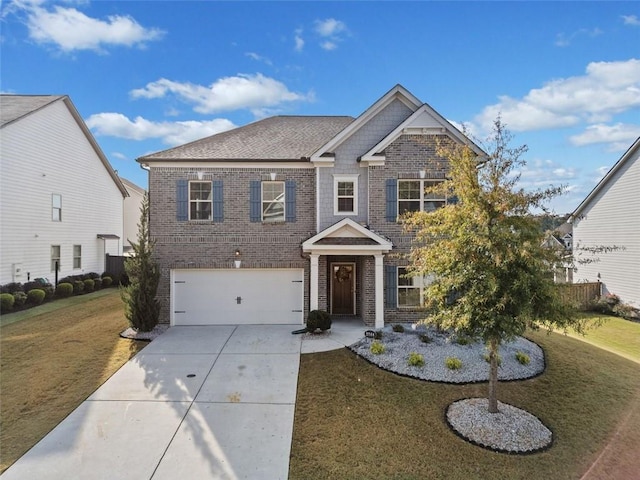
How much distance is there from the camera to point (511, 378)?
8766 mm

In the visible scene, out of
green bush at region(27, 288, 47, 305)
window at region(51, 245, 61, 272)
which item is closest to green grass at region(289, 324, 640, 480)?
green bush at region(27, 288, 47, 305)

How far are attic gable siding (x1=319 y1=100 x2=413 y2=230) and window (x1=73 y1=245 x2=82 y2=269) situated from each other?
1669 cm

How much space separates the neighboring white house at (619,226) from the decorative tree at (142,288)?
17.2 meters

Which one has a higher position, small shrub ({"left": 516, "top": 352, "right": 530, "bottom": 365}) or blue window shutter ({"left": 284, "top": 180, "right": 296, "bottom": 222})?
blue window shutter ({"left": 284, "top": 180, "right": 296, "bottom": 222})

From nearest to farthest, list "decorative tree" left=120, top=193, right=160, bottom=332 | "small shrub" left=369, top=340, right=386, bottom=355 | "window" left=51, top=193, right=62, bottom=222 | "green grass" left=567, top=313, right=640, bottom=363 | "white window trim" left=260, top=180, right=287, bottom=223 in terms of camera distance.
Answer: "small shrub" left=369, top=340, right=386, bottom=355 < "green grass" left=567, top=313, right=640, bottom=363 < "decorative tree" left=120, top=193, right=160, bottom=332 < "white window trim" left=260, top=180, right=287, bottom=223 < "window" left=51, top=193, right=62, bottom=222

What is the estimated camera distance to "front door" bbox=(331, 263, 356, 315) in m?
14.7

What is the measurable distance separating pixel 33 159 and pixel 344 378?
1919 cm

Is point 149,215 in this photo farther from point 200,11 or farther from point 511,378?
point 511,378

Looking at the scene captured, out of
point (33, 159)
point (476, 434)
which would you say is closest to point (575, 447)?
point (476, 434)

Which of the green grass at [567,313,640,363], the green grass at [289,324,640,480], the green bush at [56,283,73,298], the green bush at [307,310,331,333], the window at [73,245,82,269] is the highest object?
the window at [73,245,82,269]

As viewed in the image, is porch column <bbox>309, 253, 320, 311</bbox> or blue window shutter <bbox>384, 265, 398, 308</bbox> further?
blue window shutter <bbox>384, 265, 398, 308</bbox>

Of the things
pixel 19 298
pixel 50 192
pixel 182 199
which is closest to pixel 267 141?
pixel 182 199

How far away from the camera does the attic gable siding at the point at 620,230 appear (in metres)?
16.0

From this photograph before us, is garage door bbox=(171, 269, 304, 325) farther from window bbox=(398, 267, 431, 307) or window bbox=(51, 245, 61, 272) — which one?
window bbox=(51, 245, 61, 272)
